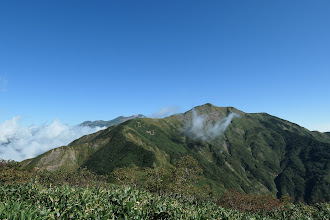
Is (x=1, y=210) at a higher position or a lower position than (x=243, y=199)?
higher

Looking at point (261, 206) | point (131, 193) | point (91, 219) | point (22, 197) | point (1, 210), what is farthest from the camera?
point (261, 206)

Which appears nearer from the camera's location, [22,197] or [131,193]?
[131,193]

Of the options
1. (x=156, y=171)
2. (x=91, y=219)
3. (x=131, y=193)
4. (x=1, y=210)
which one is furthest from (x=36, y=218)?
(x=156, y=171)

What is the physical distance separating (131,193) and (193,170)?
110793mm

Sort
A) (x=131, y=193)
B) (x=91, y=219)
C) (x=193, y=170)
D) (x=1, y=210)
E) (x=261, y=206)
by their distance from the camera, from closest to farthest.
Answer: (x=1, y=210) → (x=91, y=219) → (x=131, y=193) → (x=261, y=206) → (x=193, y=170)

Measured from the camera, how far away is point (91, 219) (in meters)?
15.3

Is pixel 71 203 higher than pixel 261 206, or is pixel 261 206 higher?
pixel 71 203

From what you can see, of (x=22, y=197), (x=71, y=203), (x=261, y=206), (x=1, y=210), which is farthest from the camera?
(x=261, y=206)

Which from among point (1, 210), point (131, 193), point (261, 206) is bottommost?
point (261, 206)

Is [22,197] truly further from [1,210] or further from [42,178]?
[42,178]

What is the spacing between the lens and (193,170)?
12562cm

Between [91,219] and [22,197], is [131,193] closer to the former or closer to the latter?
[91,219]

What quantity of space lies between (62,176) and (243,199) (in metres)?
116

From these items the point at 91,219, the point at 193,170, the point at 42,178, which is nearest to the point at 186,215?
the point at 91,219
